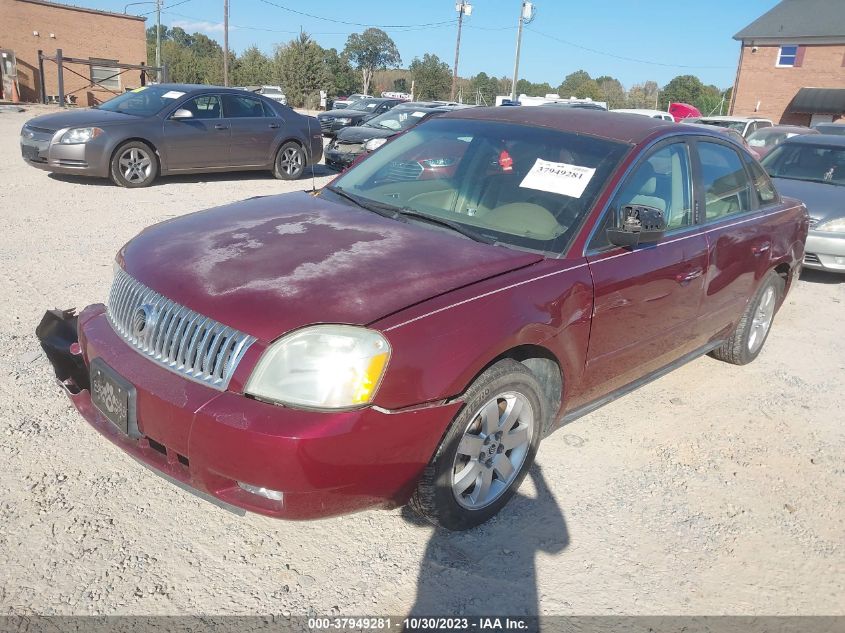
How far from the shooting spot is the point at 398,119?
570 inches

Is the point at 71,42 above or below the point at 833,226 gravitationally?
above

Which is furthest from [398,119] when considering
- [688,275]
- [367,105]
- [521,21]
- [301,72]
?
[301,72]

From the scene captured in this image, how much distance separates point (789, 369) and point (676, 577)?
300 cm

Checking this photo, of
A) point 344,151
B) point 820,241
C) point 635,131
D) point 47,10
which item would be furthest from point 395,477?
point 47,10

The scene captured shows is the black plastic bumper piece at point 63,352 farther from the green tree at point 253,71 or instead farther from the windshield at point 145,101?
the green tree at point 253,71

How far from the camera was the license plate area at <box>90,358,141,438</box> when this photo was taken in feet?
8.53

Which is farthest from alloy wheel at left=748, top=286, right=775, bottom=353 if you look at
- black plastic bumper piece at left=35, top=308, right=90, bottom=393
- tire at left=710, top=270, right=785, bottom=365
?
black plastic bumper piece at left=35, top=308, right=90, bottom=393

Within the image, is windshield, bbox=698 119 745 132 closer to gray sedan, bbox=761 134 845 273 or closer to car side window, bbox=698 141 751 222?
gray sedan, bbox=761 134 845 273

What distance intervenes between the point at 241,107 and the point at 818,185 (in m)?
8.62

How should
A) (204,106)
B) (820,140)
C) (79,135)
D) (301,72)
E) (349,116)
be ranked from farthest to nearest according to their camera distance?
(301,72)
(349,116)
(204,106)
(79,135)
(820,140)

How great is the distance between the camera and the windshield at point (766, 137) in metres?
16.1

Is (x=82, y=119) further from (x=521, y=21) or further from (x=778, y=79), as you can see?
(x=778, y=79)

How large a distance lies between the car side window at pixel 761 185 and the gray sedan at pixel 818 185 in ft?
8.66

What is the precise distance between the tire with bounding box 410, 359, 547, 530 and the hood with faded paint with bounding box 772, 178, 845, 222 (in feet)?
19.2
